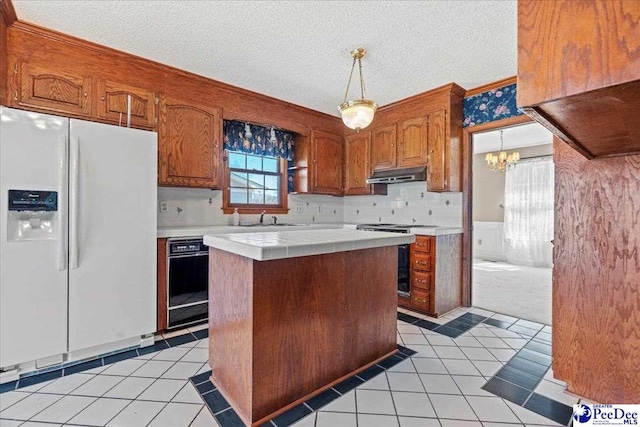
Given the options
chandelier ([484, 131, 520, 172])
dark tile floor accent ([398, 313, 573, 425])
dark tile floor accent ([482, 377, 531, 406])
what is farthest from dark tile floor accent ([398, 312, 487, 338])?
chandelier ([484, 131, 520, 172])

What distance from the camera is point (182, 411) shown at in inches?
66.5

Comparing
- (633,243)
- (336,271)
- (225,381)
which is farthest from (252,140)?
(633,243)

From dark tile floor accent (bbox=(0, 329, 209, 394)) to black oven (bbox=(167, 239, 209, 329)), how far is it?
209mm

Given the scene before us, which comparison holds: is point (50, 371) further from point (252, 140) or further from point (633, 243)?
point (633, 243)

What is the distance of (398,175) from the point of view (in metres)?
3.90

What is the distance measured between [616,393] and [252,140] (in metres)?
3.82

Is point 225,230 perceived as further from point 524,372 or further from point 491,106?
point 491,106

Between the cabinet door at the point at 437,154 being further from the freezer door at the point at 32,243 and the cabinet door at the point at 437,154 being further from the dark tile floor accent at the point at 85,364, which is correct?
the freezer door at the point at 32,243

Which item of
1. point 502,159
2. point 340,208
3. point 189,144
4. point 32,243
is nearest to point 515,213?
point 502,159

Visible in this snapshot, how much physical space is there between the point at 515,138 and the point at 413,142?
11.2 ft

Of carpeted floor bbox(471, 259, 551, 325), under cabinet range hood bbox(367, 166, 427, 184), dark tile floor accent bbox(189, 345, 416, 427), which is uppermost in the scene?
under cabinet range hood bbox(367, 166, 427, 184)

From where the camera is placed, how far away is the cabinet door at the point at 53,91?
2.33m

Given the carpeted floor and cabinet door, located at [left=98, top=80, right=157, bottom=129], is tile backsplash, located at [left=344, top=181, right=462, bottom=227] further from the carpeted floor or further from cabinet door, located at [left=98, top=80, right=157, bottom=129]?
cabinet door, located at [left=98, top=80, right=157, bottom=129]

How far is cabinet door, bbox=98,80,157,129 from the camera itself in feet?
8.73
